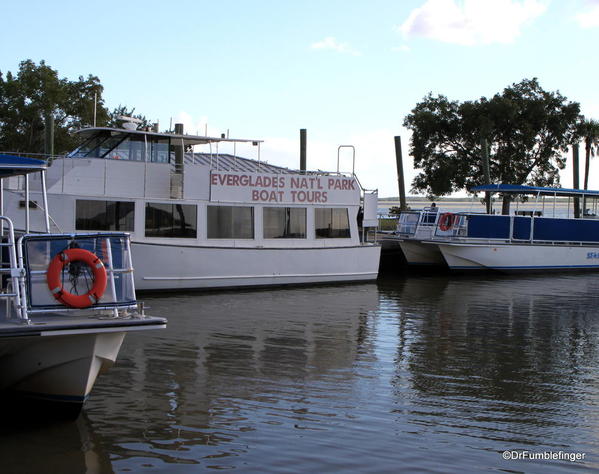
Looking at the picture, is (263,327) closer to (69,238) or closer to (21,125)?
(69,238)

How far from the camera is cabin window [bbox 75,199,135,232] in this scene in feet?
58.2

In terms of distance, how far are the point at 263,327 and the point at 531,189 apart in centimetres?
1747

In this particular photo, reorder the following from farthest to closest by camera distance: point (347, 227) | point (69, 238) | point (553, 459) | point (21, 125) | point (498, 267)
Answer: point (21, 125) → point (498, 267) → point (347, 227) → point (69, 238) → point (553, 459)

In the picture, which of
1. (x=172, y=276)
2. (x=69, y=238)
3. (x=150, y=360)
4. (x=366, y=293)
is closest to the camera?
(x=69, y=238)

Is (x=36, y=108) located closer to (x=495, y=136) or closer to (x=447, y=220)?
(x=447, y=220)

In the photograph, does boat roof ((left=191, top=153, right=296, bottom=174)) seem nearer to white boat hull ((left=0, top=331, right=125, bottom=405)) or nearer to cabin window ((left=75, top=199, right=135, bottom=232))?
cabin window ((left=75, top=199, right=135, bottom=232))

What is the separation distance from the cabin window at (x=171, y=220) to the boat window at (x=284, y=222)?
2.22m

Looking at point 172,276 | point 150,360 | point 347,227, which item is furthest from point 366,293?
point 150,360

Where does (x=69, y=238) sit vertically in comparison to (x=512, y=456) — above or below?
above

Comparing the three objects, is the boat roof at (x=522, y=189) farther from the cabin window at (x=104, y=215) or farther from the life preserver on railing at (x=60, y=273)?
the life preserver on railing at (x=60, y=273)

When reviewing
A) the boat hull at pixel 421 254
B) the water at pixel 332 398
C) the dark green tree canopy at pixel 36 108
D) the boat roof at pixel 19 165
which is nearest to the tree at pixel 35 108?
the dark green tree canopy at pixel 36 108

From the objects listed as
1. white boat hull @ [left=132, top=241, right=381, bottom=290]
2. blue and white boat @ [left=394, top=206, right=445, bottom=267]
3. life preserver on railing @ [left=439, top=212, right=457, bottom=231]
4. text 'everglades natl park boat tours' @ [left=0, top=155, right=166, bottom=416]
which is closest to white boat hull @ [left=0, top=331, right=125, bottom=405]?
text 'everglades natl park boat tours' @ [left=0, top=155, right=166, bottom=416]

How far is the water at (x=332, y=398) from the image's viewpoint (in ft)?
22.4

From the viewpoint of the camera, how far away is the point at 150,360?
10586 millimetres
